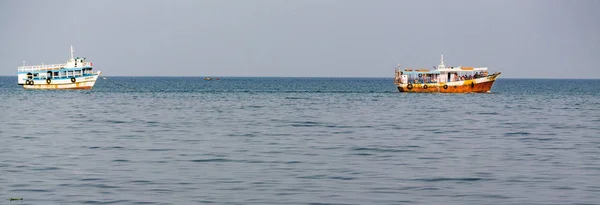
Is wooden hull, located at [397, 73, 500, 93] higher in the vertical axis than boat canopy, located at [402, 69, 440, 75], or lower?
lower

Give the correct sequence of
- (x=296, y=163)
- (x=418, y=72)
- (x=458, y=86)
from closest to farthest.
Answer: (x=296, y=163)
(x=458, y=86)
(x=418, y=72)

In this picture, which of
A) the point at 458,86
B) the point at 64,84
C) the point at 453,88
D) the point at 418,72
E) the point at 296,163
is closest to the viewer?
the point at 296,163

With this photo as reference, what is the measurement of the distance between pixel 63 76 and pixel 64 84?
2.13m

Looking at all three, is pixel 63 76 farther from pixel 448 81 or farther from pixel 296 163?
pixel 296 163

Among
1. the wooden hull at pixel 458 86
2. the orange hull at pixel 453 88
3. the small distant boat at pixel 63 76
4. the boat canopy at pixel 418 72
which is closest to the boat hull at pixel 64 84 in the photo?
the small distant boat at pixel 63 76

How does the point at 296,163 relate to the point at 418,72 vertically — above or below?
below

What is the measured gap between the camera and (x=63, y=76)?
139 m

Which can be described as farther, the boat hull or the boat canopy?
the boat hull

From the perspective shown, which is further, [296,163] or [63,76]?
[63,76]

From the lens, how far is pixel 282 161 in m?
33.8

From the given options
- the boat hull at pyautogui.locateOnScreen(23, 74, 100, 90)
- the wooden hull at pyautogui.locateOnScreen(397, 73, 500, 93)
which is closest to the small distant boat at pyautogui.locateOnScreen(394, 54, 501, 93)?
the wooden hull at pyautogui.locateOnScreen(397, 73, 500, 93)

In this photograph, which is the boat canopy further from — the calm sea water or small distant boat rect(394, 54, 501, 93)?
the calm sea water

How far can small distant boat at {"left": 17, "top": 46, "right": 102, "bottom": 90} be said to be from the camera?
137875 millimetres

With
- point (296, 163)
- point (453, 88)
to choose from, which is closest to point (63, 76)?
point (453, 88)
